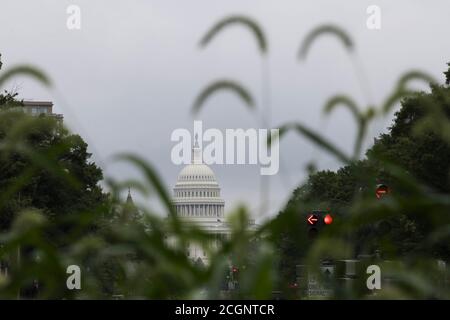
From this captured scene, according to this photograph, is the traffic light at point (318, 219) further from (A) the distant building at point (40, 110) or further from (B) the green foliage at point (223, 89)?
(A) the distant building at point (40, 110)

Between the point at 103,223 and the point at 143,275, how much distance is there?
16.8 inches

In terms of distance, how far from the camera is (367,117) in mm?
3867

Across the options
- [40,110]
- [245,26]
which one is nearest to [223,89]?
[245,26]

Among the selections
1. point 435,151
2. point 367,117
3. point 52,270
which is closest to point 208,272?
point 52,270

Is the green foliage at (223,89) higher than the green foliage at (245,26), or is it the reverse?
the green foliage at (245,26)

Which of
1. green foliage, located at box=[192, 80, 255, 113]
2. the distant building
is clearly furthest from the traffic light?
the distant building

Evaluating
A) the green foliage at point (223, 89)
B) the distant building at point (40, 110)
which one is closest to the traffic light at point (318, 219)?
the green foliage at point (223, 89)

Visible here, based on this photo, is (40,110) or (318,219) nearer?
(318,219)

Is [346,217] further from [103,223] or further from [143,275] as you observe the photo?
[103,223]

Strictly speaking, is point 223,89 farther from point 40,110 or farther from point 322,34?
point 40,110

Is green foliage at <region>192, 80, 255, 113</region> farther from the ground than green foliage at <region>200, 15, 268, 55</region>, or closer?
closer

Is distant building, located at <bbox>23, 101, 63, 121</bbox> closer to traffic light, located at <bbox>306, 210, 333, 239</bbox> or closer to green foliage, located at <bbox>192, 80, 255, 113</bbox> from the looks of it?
green foliage, located at <bbox>192, 80, 255, 113</bbox>
